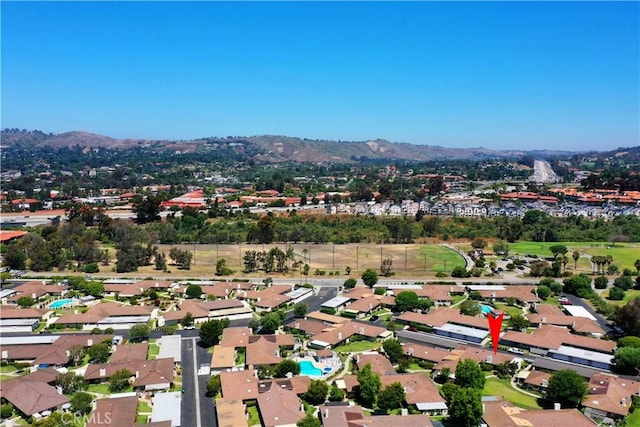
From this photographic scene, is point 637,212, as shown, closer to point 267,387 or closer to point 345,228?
point 345,228

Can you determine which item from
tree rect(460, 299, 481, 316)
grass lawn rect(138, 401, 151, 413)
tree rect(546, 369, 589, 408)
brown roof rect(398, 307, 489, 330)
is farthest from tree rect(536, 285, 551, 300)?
grass lawn rect(138, 401, 151, 413)

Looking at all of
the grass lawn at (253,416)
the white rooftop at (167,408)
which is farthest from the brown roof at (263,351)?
the white rooftop at (167,408)

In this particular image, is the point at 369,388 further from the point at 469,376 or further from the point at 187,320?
the point at 187,320

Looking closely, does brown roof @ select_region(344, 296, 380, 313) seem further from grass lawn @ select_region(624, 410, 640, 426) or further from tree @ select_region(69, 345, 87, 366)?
tree @ select_region(69, 345, 87, 366)

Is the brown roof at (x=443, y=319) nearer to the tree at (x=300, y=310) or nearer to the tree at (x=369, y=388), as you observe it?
the tree at (x=300, y=310)

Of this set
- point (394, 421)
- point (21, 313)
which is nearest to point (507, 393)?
point (394, 421)

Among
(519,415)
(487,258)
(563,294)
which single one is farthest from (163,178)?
(519,415)
